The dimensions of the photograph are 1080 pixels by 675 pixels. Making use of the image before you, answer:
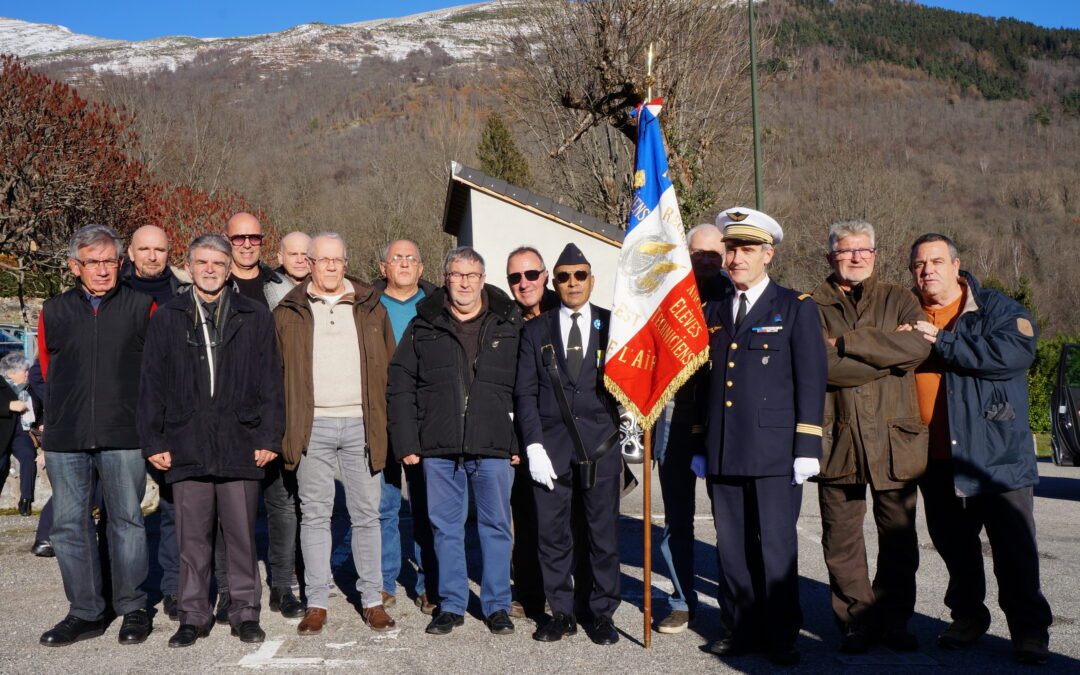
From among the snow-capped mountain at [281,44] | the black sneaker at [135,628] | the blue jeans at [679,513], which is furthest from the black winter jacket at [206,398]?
the snow-capped mountain at [281,44]

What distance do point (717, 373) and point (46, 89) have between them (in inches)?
795

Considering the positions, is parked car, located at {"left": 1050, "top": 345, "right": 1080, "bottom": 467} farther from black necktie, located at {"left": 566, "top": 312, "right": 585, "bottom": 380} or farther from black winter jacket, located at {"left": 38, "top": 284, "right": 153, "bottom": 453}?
black winter jacket, located at {"left": 38, "top": 284, "right": 153, "bottom": 453}

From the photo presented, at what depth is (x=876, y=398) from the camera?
15.5ft

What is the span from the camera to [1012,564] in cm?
462

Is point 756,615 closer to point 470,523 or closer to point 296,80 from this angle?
point 470,523

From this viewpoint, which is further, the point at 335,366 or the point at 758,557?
the point at 335,366

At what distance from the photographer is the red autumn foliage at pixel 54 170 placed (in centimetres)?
1872

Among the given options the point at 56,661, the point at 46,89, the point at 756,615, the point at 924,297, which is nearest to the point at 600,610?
the point at 756,615

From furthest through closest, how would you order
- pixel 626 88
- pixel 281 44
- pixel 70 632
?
pixel 281 44 → pixel 626 88 → pixel 70 632

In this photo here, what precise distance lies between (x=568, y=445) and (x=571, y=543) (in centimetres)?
53

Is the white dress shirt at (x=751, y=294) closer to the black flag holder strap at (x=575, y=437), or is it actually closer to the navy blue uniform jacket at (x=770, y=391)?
the navy blue uniform jacket at (x=770, y=391)

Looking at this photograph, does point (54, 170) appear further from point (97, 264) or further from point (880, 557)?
Answer: point (880, 557)

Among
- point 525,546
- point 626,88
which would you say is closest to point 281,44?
point 626,88

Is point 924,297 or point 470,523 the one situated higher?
point 924,297
